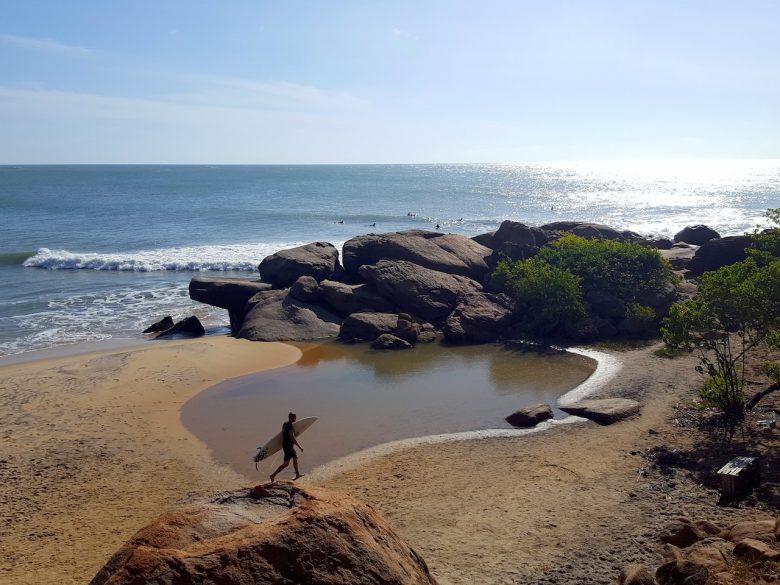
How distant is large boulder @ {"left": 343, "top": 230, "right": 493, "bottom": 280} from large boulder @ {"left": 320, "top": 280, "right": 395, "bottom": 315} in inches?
109

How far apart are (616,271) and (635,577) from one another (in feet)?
68.9

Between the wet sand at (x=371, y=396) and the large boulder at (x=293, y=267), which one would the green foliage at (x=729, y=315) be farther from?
the large boulder at (x=293, y=267)

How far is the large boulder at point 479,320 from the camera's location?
26938mm

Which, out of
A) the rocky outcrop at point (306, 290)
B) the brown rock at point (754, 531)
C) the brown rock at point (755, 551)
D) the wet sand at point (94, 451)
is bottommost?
the wet sand at point (94, 451)

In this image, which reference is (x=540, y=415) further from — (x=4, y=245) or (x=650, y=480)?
(x=4, y=245)

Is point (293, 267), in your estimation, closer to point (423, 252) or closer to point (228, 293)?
point (228, 293)

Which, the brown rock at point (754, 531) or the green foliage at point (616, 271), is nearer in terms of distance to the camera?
the brown rock at point (754, 531)

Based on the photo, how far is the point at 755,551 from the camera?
9.58 metres

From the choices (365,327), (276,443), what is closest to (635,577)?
(276,443)

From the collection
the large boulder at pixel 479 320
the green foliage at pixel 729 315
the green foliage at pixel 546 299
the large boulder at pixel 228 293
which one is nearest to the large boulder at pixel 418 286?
the large boulder at pixel 479 320

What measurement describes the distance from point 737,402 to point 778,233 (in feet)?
34.9

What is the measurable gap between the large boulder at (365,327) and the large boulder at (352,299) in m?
1.49

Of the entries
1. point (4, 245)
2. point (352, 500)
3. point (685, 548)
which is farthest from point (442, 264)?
point (4, 245)

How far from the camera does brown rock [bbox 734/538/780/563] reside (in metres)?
9.38
